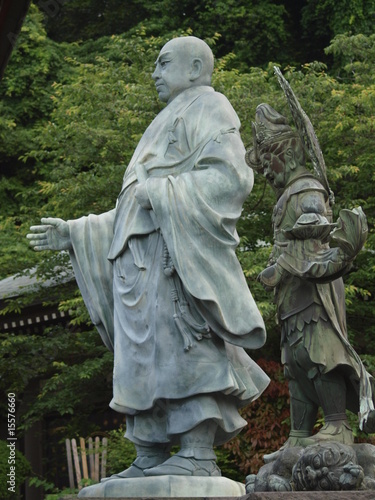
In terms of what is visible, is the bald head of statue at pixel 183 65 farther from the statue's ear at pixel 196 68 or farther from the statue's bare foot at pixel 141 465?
the statue's bare foot at pixel 141 465

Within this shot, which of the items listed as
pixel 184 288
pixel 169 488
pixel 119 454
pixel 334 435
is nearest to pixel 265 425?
pixel 119 454

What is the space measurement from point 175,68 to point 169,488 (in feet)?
8.16

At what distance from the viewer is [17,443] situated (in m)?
21.5

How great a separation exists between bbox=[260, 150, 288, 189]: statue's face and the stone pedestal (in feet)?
5.78

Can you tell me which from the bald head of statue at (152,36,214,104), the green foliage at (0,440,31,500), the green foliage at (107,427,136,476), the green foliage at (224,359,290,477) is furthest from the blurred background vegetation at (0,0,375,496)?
the bald head of statue at (152,36,214,104)

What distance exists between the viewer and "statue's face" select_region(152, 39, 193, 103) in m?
6.49

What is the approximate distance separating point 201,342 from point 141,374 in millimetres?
367

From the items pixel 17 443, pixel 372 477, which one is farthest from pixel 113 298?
pixel 17 443

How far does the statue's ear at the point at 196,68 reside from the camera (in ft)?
21.4

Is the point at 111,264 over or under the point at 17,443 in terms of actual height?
over

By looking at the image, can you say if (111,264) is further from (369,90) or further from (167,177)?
(369,90)

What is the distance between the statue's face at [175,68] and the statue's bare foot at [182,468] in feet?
7.22

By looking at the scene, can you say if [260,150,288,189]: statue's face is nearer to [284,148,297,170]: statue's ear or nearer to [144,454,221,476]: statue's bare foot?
[284,148,297,170]: statue's ear

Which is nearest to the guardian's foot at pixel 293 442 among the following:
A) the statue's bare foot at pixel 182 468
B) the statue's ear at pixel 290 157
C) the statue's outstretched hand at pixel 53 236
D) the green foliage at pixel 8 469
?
the statue's bare foot at pixel 182 468
